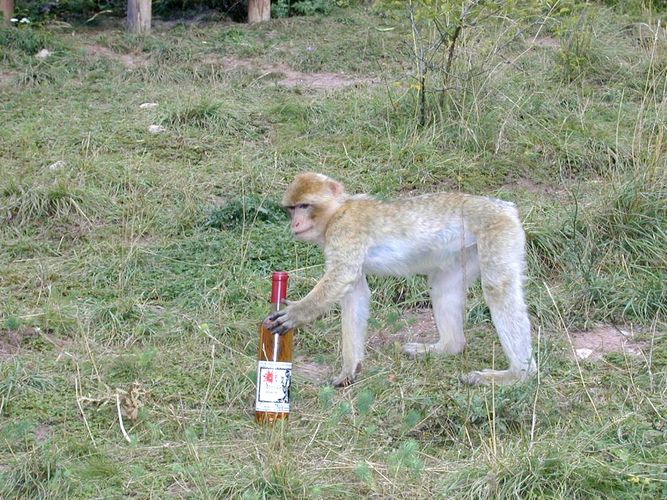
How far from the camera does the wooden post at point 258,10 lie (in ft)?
38.0

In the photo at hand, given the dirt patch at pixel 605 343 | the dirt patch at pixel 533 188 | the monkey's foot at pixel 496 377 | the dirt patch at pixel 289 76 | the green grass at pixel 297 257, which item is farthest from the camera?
the dirt patch at pixel 289 76

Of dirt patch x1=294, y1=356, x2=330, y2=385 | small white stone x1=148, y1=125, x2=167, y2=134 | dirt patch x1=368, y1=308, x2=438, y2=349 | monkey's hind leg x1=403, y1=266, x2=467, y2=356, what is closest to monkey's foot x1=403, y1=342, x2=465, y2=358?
monkey's hind leg x1=403, y1=266, x2=467, y2=356

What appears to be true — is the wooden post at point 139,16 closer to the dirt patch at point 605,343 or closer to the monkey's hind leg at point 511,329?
the dirt patch at point 605,343

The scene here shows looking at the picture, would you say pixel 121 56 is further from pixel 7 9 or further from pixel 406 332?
pixel 406 332

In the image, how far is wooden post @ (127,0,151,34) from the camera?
10992 mm

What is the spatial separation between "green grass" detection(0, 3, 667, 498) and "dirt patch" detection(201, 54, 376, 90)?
0.21 feet

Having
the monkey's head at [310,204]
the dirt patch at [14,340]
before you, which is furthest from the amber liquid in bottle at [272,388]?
the dirt patch at [14,340]

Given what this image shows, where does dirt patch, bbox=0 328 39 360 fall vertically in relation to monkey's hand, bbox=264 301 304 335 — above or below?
below

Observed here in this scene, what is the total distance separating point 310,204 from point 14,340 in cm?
176

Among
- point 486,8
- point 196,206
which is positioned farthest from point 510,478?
point 486,8

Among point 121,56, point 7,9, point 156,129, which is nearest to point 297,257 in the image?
point 156,129

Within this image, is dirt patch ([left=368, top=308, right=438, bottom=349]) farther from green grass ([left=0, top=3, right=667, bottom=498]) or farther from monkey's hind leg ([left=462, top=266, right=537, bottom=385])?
monkey's hind leg ([left=462, top=266, right=537, bottom=385])

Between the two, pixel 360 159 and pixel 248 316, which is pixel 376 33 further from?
pixel 248 316

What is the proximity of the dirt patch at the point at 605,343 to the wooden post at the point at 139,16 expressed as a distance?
21.7ft
